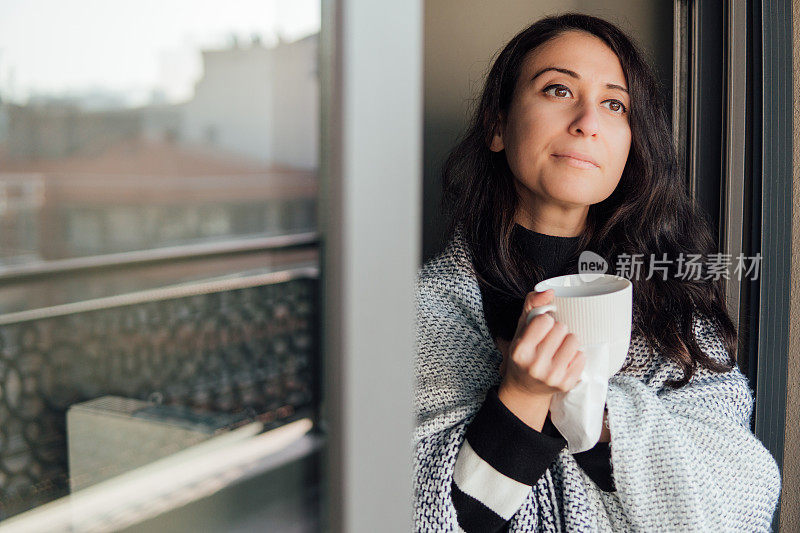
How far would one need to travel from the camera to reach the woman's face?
2.95ft

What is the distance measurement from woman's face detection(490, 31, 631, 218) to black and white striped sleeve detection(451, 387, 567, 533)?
13.3 inches

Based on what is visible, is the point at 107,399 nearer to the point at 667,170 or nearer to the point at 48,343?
the point at 48,343

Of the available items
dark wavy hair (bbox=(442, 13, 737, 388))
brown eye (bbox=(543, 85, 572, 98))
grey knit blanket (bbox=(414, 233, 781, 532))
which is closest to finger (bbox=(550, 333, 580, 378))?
grey knit blanket (bbox=(414, 233, 781, 532))

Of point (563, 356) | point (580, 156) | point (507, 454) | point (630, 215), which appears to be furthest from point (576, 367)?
point (630, 215)

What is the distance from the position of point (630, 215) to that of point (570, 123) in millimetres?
211

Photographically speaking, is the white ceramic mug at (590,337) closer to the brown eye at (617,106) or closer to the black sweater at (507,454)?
the black sweater at (507,454)

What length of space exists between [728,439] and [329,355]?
26.6 inches

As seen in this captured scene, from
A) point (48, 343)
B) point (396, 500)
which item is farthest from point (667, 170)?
point (48, 343)

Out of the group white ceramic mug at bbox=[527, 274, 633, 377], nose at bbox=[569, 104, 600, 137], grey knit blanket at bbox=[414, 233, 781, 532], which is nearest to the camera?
white ceramic mug at bbox=[527, 274, 633, 377]

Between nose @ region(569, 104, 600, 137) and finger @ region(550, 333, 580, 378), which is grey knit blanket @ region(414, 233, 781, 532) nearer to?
finger @ region(550, 333, 580, 378)

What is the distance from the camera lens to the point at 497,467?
2.35 ft

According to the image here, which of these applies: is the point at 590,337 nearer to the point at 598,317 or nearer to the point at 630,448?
the point at 598,317

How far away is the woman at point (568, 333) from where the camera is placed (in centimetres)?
72

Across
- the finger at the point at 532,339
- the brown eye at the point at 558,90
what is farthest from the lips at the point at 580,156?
the finger at the point at 532,339
